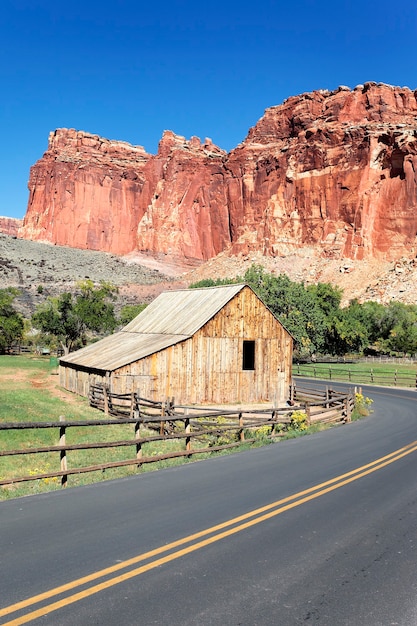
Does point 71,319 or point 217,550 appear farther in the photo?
point 71,319

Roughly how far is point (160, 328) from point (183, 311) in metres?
1.60

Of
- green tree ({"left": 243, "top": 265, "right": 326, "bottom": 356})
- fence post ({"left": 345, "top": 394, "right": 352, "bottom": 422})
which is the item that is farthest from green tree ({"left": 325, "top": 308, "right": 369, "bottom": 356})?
fence post ({"left": 345, "top": 394, "right": 352, "bottom": 422})

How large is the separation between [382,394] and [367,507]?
26.6 metres

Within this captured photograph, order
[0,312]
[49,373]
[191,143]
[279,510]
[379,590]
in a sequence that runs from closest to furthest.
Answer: [379,590], [279,510], [49,373], [0,312], [191,143]

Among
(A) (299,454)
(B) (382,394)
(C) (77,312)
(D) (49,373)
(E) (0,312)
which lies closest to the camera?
(A) (299,454)

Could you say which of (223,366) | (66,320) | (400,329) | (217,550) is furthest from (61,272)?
(217,550)

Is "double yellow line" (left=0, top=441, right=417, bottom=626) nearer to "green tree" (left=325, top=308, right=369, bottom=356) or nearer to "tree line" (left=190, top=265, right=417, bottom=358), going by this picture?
"tree line" (left=190, top=265, right=417, bottom=358)

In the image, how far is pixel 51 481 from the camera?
10602mm

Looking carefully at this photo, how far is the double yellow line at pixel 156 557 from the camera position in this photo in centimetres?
489

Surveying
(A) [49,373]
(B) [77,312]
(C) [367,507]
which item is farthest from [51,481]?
(B) [77,312]

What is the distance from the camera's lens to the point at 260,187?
132500mm

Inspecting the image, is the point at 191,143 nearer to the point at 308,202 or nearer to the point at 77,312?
the point at 308,202

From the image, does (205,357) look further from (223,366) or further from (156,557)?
(156,557)

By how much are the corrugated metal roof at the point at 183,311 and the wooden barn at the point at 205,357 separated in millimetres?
82
